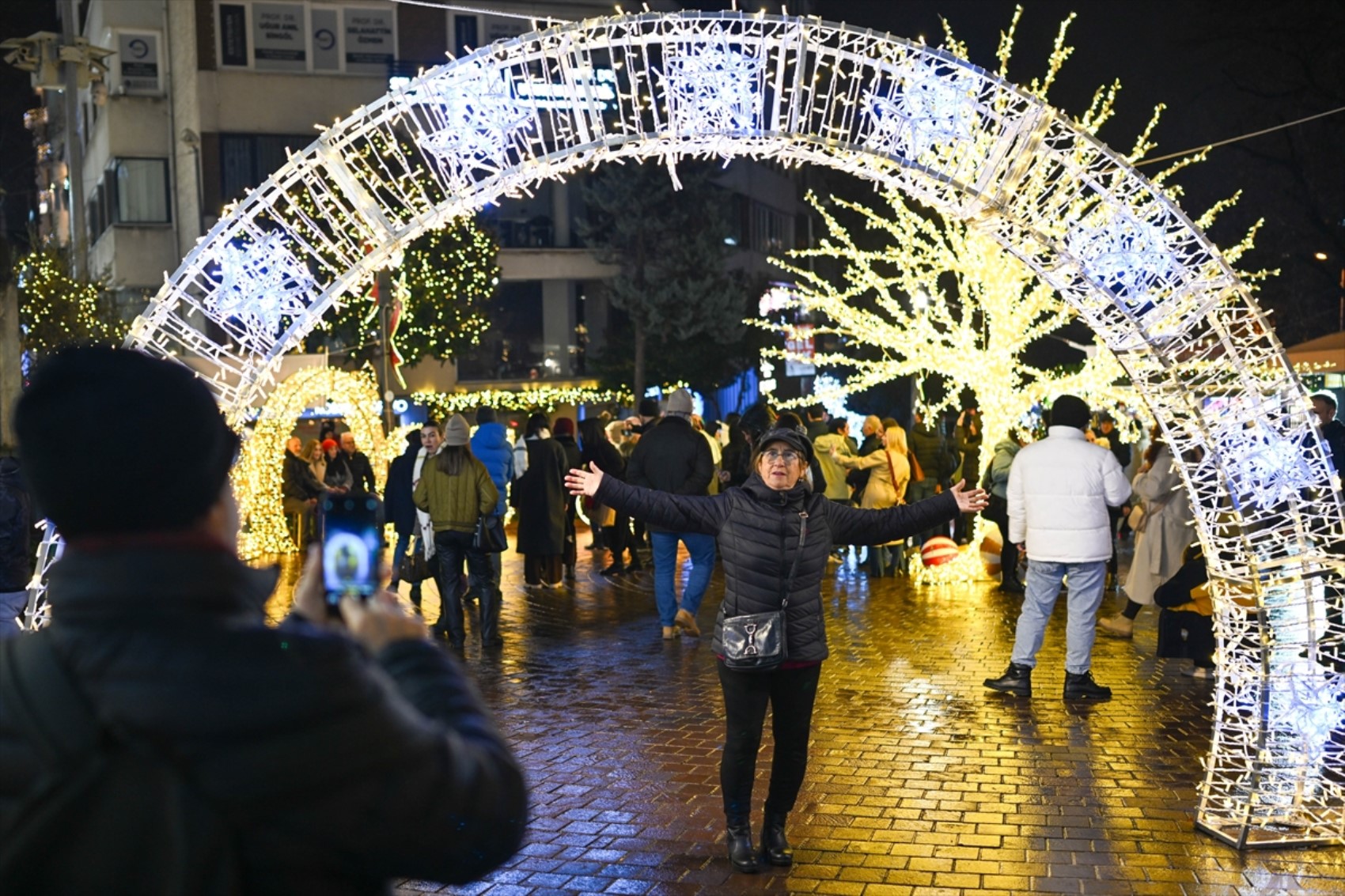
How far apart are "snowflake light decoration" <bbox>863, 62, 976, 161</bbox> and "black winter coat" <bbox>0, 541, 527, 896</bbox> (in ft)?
18.7

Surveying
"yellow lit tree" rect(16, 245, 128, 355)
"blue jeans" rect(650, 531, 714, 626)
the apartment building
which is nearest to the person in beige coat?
"blue jeans" rect(650, 531, 714, 626)

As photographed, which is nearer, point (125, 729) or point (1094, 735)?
point (125, 729)

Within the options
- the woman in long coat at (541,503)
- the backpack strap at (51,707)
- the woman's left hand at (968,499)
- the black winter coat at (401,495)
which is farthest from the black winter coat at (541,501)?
the backpack strap at (51,707)

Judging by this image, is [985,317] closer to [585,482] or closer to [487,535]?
[487,535]

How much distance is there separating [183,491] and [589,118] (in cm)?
589

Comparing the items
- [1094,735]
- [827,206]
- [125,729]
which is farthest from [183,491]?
[827,206]

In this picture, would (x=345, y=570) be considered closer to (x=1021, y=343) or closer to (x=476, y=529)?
(x=476, y=529)

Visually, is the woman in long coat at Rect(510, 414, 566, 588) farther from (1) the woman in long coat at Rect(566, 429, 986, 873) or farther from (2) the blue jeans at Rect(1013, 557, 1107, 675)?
(1) the woman in long coat at Rect(566, 429, 986, 873)

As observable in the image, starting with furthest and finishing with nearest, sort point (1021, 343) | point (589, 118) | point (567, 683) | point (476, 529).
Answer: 1. point (1021, 343)
2. point (476, 529)
3. point (567, 683)
4. point (589, 118)

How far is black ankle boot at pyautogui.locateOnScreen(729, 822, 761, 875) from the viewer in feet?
19.3

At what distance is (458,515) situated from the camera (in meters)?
11.3

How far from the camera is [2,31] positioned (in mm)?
37094

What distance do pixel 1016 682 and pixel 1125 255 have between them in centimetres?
354

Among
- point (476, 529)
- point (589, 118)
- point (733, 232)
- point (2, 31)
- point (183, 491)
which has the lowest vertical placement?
point (476, 529)
